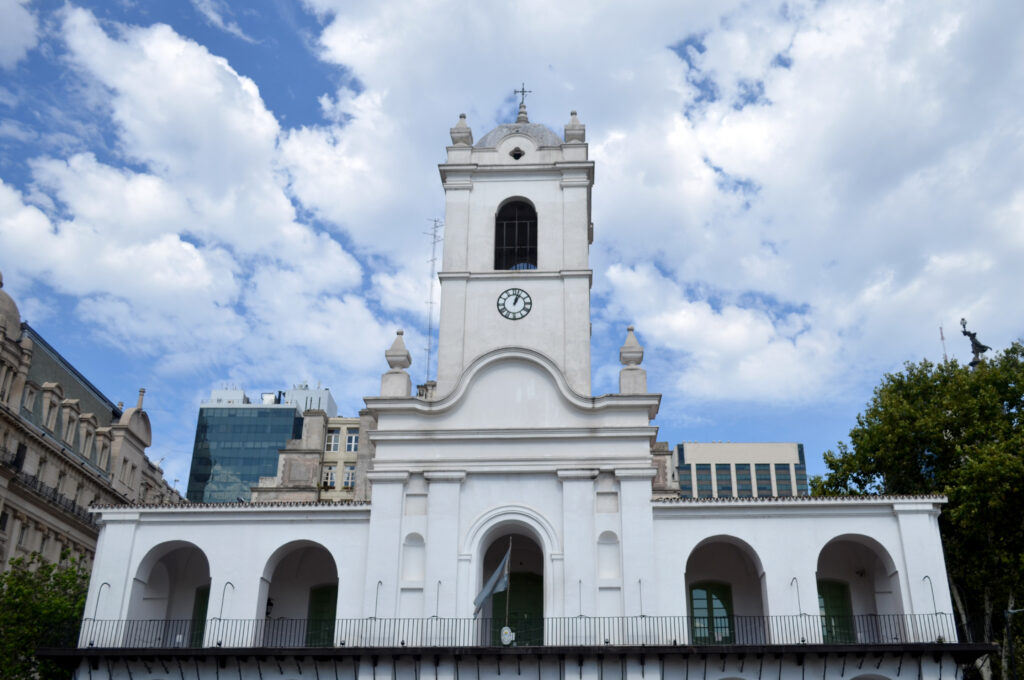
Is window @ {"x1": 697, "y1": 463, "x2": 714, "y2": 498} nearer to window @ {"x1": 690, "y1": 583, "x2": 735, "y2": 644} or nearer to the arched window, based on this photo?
the arched window

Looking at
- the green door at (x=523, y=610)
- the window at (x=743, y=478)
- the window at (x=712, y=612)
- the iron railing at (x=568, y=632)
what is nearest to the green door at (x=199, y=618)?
the iron railing at (x=568, y=632)

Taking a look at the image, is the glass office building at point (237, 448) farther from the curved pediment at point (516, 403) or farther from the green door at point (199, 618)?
the curved pediment at point (516, 403)

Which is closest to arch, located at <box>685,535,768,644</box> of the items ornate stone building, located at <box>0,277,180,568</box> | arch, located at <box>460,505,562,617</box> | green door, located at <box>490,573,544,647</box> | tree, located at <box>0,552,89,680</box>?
arch, located at <box>460,505,562,617</box>

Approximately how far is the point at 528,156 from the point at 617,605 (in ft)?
52.9

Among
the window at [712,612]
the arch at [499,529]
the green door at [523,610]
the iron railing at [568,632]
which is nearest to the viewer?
the iron railing at [568,632]

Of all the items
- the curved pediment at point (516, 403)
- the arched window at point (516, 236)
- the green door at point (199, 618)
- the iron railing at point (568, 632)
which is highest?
the arched window at point (516, 236)

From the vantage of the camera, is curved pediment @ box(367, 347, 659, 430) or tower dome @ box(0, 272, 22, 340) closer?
curved pediment @ box(367, 347, 659, 430)

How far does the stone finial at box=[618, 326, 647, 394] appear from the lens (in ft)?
100.0

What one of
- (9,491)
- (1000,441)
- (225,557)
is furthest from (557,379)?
(9,491)

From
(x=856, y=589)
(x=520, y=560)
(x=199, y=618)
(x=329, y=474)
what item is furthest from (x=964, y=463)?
(x=329, y=474)

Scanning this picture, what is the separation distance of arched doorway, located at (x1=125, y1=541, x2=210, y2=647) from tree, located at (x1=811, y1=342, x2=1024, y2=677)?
77.0ft

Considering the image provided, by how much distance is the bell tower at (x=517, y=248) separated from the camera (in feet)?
105

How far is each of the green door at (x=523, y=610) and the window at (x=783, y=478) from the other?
12018cm

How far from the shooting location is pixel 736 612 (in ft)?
99.0
